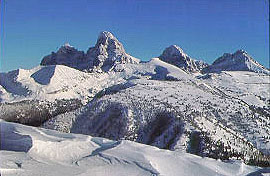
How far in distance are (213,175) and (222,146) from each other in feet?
434

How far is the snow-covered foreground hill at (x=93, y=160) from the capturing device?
28.9 metres

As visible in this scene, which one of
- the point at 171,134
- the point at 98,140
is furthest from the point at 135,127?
the point at 98,140

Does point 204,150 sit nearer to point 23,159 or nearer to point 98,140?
point 98,140

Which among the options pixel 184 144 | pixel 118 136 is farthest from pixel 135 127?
pixel 184 144

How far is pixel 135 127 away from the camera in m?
194

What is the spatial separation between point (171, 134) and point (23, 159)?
487 ft

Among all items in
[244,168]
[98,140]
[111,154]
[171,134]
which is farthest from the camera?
[171,134]

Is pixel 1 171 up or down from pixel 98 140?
down

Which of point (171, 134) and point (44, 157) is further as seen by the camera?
point (171, 134)

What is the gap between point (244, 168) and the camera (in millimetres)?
37344

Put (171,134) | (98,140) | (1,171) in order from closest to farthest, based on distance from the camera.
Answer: (1,171)
(98,140)
(171,134)

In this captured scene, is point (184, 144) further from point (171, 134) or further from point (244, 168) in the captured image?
point (244, 168)

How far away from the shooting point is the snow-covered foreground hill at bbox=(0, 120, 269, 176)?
2886 cm

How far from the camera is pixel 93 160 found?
3256cm
